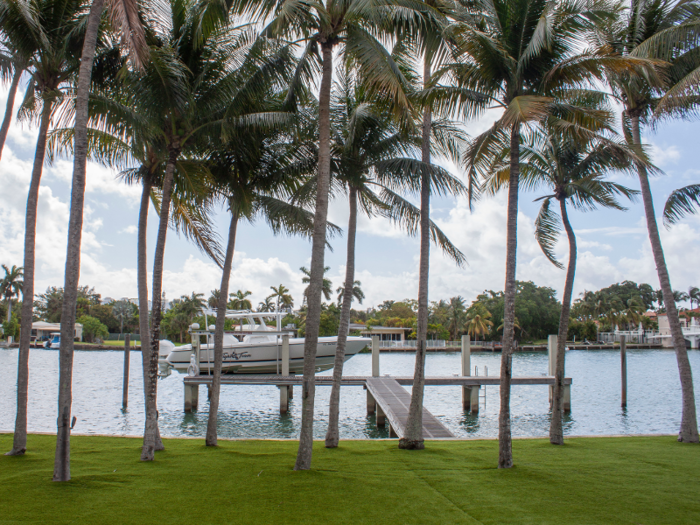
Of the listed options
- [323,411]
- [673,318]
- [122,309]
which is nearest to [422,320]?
[673,318]

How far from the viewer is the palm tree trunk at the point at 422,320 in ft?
31.3

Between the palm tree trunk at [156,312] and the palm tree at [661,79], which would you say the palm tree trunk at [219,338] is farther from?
the palm tree at [661,79]

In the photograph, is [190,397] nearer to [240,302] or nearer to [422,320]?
[422,320]

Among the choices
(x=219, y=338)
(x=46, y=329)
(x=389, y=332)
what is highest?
(x=219, y=338)

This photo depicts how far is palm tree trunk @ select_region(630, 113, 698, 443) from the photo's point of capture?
10.3 m

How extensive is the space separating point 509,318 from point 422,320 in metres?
1.86

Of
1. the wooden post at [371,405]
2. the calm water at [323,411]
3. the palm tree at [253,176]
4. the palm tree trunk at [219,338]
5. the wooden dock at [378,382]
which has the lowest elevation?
the calm water at [323,411]

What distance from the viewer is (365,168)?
35.8 ft

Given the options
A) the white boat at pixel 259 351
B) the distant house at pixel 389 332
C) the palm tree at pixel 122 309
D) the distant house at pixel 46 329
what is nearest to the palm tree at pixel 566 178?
the white boat at pixel 259 351

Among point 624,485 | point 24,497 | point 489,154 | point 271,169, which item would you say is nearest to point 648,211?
point 489,154

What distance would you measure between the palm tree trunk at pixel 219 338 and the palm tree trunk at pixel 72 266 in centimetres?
336

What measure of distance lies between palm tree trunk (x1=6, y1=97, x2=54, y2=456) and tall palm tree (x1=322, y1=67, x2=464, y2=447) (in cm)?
536

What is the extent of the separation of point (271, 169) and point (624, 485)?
865 cm

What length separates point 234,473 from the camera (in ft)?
24.4
